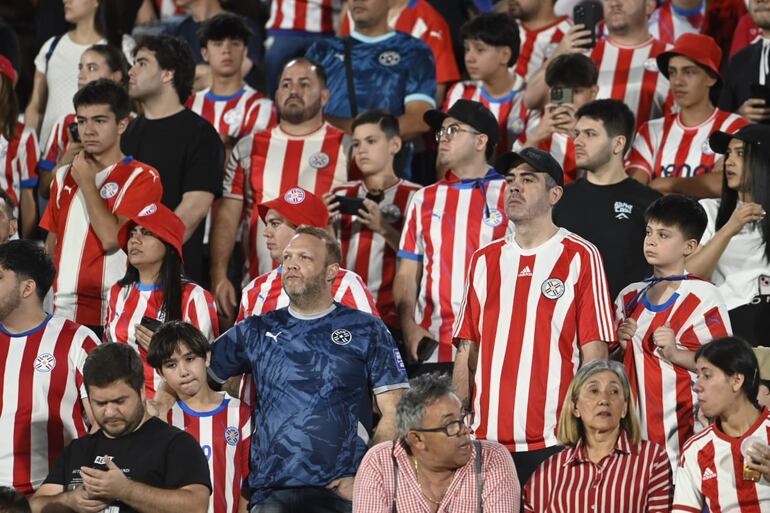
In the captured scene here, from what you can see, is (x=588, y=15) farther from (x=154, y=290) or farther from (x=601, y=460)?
(x=601, y=460)

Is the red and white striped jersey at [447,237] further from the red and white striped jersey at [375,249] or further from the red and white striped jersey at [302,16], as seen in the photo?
the red and white striped jersey at [302,16]

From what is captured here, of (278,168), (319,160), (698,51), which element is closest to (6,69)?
(278,168)

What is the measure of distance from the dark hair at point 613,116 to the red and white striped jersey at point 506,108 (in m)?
1.16

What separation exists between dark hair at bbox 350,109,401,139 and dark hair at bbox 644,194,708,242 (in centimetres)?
211

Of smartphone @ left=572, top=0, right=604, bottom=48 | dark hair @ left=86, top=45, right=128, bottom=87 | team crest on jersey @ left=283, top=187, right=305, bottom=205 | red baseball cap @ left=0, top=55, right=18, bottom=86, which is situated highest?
smartphone @ left=572, top=0, right=604, bottom=48

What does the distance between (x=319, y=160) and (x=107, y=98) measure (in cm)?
140

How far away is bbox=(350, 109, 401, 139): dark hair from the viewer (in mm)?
9031

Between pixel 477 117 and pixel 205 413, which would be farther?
pixel 477 117

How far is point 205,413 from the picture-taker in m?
7.17

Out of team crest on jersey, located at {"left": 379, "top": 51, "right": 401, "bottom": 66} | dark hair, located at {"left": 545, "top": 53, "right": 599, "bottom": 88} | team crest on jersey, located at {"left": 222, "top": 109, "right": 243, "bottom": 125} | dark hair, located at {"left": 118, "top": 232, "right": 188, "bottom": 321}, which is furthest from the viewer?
team crest on jersey, located at {"left": 222, "top": 109, "right": 243, "bottom": 125}

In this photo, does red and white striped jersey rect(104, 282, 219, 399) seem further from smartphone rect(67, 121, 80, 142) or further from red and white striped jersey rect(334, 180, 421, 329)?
smartphone rect(67, 121, 80, 142)

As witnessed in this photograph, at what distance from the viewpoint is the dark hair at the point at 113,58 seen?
987 cm

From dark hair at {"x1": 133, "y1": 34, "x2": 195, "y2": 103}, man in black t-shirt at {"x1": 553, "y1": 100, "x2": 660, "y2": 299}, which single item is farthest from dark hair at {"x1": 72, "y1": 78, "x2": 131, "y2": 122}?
man in black t-shirt at {"x1": 553, "y1": 100, "x2": 660, "y2": 299}

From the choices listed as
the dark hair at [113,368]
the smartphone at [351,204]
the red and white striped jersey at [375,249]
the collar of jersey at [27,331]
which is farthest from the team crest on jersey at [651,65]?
the dark hair at [113,368]
